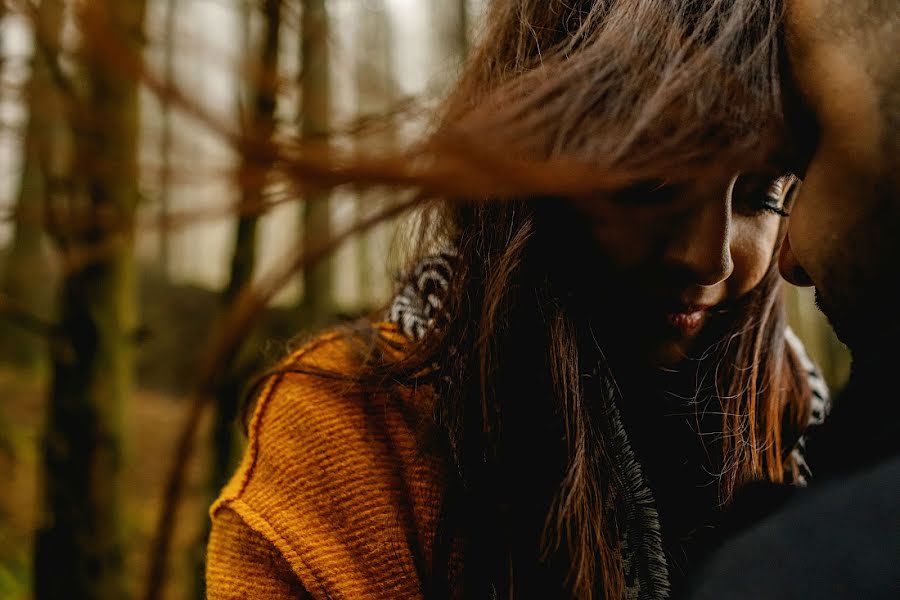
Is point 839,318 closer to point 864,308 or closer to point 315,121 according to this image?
point 864,308

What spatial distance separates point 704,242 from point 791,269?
6.6 inches

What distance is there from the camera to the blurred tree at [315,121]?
0.55m

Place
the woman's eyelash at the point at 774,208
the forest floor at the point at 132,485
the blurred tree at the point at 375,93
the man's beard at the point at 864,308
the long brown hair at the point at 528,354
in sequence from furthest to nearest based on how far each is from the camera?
the forest floor at the point at 132,485 < the woman's eyelash at the point at 774,208 < the long brown hair at the point at 528,354 < the man's beard at the point at 864,308 < the blurred tree at the point at 375,93

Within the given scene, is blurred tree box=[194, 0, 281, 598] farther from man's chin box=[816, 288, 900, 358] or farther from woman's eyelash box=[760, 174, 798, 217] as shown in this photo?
man's chin box=[816, 288, 900, 358]

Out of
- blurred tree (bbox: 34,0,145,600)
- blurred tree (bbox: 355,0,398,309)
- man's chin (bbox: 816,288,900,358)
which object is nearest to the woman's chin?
man's chin (bbox: 816,288,900,358)

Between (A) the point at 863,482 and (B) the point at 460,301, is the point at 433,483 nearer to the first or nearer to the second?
(B) the point at 460,301

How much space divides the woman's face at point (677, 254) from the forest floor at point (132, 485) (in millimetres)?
707

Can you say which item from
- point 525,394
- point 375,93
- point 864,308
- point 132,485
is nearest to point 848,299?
point 864,308

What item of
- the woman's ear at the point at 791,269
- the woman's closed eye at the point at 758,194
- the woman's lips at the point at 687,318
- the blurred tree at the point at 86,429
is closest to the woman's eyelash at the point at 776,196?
the woman's closed eye at the point at 758,194

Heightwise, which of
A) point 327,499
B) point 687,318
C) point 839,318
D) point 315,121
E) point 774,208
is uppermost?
point 315,121

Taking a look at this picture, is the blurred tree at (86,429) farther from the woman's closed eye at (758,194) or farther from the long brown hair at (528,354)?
the woman's closed eye at (758,194)

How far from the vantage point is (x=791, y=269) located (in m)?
1.05

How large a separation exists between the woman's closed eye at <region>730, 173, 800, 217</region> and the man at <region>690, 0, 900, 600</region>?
0.81 ft

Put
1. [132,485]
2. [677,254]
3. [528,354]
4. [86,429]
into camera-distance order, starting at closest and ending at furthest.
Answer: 1. [677,254]
2. [528,354]
3. [86,429]
4. [132,485]
